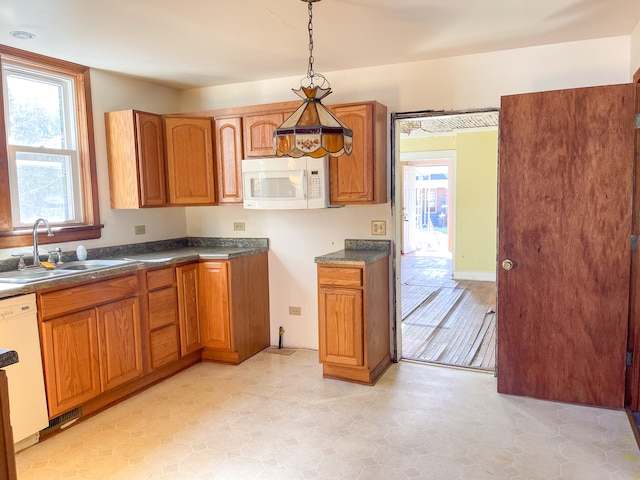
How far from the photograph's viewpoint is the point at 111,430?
2789mm

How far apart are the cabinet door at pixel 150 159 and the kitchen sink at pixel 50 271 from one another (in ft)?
2.05

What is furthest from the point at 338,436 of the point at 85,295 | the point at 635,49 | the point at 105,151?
the point at 635,49

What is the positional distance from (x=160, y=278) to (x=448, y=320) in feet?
10.4

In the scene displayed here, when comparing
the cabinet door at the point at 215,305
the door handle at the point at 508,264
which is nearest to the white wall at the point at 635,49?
the door handle at the point at 508,264

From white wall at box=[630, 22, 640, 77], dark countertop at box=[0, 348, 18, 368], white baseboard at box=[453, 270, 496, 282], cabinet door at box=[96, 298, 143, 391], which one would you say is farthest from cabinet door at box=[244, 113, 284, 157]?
white baseboard at box=[453, 270, 496, 282]

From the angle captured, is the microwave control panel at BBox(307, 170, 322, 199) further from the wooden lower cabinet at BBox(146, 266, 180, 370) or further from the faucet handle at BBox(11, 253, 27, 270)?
the faucet handle at BBox(11, 253, 27, 270)

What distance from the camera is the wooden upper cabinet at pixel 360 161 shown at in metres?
3.42

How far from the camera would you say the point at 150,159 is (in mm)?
3758

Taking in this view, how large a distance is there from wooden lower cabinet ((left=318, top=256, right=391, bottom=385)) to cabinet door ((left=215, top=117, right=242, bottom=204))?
1.14 meters

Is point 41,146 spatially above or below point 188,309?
above

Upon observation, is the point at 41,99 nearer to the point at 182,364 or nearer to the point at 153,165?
the point at 153,165

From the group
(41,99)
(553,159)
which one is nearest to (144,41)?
(41,99)

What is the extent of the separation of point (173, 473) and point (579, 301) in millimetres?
2678

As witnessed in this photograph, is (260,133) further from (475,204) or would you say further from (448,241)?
(448,241)
